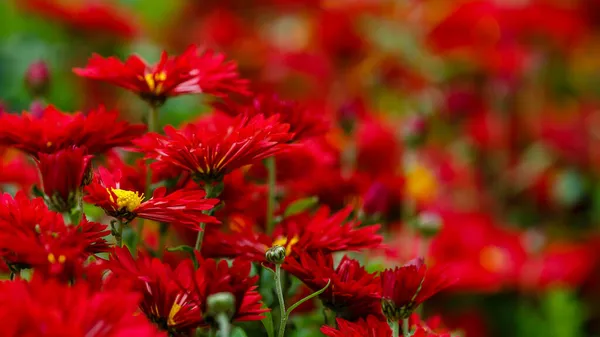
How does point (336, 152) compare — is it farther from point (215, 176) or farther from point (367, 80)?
point (367, 80)

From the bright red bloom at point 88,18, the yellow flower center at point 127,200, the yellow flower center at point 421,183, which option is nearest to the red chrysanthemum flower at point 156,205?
the yellow flower center at point 127,200

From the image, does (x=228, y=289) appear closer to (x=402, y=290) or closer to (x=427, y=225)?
(x=402, y=290)

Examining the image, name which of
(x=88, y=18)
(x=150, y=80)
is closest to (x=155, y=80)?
(x=150, y=80)

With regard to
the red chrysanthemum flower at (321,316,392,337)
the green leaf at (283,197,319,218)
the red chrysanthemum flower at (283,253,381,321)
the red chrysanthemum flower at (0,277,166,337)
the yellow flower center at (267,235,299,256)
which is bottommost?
the red chrysanthemum flower at (0,277,166,337)

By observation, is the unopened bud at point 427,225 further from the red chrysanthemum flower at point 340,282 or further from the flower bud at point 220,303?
the flower bud at point 220,303

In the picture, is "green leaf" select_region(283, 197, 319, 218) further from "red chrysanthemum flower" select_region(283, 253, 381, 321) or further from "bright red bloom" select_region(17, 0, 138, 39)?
"bright red bloom" select_region(17, 0, 138, 39)

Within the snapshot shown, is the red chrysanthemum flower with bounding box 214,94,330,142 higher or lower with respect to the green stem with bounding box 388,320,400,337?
higher

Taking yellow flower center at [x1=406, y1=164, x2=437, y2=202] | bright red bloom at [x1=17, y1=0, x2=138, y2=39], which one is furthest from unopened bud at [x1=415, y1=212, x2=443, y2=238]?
bright red bloom at [x1=17, y1=0, x2=138, y2=39]
